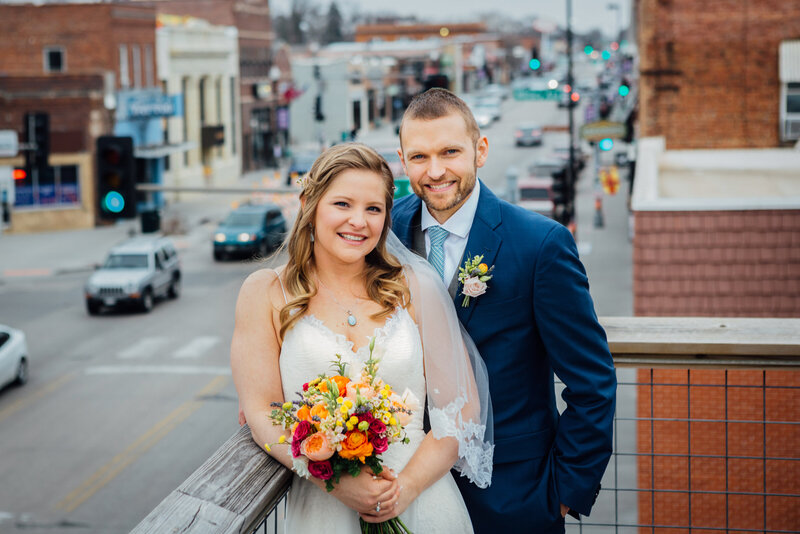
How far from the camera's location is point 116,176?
15.2m

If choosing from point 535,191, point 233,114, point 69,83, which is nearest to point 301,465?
point 535,191

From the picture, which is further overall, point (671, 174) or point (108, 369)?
point (108, 369)

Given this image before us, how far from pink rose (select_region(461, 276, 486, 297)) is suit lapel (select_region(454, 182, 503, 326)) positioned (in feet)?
0.24

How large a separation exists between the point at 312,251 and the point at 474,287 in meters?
0.64

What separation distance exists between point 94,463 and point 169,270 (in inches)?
531

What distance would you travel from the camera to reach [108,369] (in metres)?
22.5

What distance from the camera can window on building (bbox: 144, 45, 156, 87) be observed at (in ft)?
160

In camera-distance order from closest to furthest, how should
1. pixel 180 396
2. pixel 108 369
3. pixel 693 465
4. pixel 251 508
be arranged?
pixel 251 508 < pixel 693 465 < pixel 180 396 < pixel 108 369

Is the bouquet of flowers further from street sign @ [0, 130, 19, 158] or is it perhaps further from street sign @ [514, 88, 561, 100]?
street sign @ [0, 130, 19, 158]

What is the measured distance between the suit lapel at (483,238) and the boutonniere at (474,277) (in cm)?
3

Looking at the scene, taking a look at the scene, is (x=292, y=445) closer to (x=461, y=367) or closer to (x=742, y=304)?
Result: (x=461, y=367)

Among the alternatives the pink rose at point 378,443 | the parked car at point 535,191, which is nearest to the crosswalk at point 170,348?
the parked car at point 535,191

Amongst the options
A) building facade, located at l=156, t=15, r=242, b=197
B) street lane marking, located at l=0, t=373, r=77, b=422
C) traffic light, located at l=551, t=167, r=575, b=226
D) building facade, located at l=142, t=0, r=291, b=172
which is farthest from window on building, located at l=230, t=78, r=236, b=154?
street lane marking, located at l=0, t=373, r=77, b=422

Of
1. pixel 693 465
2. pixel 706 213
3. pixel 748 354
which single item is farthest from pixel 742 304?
pixel 748 354
